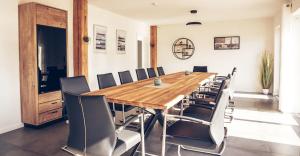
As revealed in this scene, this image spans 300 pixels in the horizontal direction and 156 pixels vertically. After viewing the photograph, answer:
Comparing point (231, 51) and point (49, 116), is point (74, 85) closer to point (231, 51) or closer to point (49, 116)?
point (49, 116)

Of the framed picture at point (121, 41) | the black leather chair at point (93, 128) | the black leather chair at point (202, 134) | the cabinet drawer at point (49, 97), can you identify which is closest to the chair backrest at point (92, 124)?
the black leather chair at point (93, 128)

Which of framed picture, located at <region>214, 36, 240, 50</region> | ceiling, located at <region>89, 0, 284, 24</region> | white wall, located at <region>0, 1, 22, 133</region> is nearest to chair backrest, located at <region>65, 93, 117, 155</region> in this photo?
white wall, located at <region>0, 1, 22, 133</region>

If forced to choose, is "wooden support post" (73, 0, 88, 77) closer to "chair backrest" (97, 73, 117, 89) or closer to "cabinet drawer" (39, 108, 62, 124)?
"cabinet drawer" (39, 108, 62, 124)

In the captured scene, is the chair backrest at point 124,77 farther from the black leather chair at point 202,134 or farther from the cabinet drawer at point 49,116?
the black leather chair at point 202,134

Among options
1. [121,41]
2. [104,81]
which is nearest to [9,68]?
[104,81]

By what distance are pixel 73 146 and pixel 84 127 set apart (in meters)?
0.25

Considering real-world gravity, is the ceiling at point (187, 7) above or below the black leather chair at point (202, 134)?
above

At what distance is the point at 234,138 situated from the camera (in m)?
3.44

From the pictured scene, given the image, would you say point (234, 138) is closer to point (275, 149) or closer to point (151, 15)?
point (275, 149)

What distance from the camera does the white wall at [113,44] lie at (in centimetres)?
605

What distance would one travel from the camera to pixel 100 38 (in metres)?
6.32

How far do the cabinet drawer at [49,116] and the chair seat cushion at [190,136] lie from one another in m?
2.56

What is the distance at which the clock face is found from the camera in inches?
348

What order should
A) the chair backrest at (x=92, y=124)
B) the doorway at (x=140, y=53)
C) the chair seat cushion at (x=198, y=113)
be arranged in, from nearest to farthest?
the chair backrest at (x=92, y=124), the chair seat cushion at (x=198, y=113), the doorway at (x=140, y=53)
